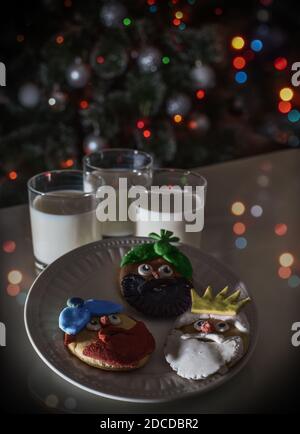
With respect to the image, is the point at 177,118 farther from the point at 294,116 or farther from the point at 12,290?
the point at 12,290

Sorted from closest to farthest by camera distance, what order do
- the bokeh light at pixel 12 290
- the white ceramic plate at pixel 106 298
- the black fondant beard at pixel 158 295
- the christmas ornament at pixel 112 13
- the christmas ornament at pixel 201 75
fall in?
1. the white ceramic plate at pixel 106 298
2. the black fondant beard at pixel 158 295
3. the bokeh light at pixel 12 290
4. the christmas ornament at pixel 112 13
5. the christmas ornament at pixel 201 75

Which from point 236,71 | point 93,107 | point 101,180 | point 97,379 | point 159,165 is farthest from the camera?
point 236,71

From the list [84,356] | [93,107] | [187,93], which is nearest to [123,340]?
[84,356]

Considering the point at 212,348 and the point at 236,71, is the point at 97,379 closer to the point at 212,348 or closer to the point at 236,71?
the point at 212,348

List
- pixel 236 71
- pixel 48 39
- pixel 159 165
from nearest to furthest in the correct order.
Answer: pixel 48 39, pixel 159 165, pixel 236 71

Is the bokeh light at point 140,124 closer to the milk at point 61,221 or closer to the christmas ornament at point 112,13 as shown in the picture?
the christmas ornament at point 112,13

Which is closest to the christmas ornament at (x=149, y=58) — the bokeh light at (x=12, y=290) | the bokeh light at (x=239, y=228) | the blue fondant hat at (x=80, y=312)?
the bokeh light at (x=239, y=228)

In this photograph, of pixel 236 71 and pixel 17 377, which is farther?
pixel 236 71
